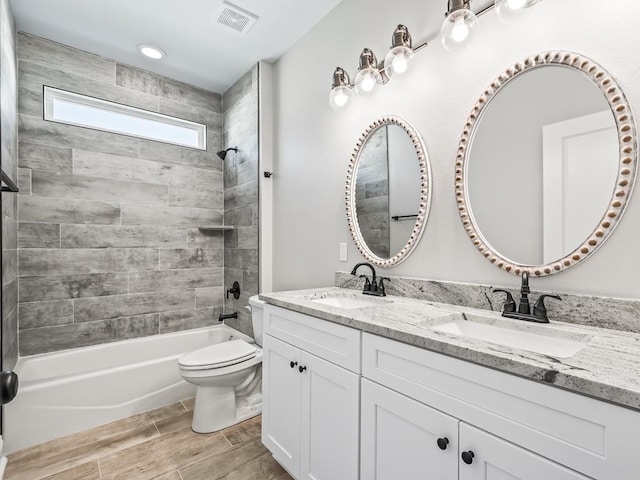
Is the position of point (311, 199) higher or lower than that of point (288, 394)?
higher

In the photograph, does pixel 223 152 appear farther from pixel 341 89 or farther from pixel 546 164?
pixel 546 164

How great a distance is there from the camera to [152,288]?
9.48 ft

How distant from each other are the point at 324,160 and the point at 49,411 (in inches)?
93.9

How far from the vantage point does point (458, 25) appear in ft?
4.32

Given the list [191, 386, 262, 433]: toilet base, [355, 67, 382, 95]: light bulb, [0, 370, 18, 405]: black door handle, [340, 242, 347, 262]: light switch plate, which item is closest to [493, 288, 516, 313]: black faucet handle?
[340, 242, 347, 262]: light switch plate

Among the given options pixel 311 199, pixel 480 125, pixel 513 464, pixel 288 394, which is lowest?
pixel 288 394

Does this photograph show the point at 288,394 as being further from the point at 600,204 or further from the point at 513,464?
the point at 600,204

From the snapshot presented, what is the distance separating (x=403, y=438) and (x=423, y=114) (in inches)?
55.4

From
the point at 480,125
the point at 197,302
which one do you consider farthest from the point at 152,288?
the point at 480,125

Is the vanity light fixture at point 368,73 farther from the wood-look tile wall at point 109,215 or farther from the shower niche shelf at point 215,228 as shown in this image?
the wood-look tile wall at point 109,215

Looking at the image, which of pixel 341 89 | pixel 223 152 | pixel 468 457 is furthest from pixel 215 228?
pixel 468 457

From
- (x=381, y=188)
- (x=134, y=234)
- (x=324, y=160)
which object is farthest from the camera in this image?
(x=134, y=234)

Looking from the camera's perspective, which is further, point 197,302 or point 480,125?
point 197,302

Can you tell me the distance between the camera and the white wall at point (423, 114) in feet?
3.49
